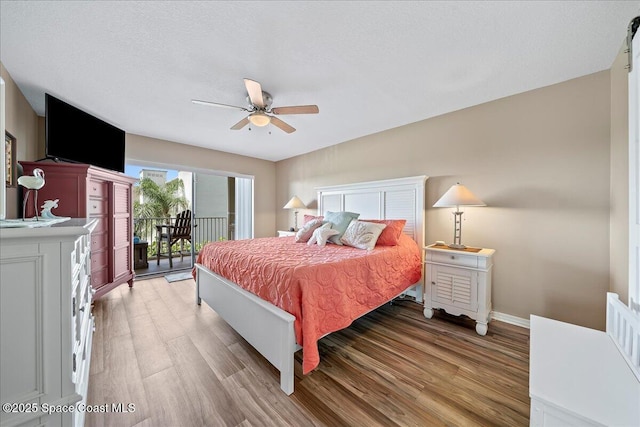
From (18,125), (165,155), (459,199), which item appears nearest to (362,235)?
(459,199)

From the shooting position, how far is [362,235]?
268 cm

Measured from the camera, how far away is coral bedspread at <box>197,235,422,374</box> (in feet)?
5.08

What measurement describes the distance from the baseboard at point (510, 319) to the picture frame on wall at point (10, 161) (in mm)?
4822

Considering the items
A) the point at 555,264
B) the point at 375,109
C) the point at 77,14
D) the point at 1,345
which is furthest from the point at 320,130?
the point at 1,345

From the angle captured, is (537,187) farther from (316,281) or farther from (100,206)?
(100,206)

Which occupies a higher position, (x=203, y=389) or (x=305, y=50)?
(x=305, y=50)

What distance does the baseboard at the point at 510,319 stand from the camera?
236cm

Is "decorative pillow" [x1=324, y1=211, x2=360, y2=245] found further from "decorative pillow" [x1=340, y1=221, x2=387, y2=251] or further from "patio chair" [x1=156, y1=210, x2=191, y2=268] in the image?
"patio chair" [x1=156, y1=210, x2=191, y2=268]

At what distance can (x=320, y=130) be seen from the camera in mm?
3520

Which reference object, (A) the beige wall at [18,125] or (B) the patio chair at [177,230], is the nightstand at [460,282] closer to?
(A) the beige wall at [18,125]

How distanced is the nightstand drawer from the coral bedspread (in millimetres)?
307

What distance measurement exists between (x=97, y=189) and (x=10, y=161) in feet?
2.27

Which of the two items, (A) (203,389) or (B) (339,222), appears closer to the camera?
(A) (203,389)

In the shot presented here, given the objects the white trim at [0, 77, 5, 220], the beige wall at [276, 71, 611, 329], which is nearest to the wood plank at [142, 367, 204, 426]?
the white trim at [0, 77, 5, 220]
